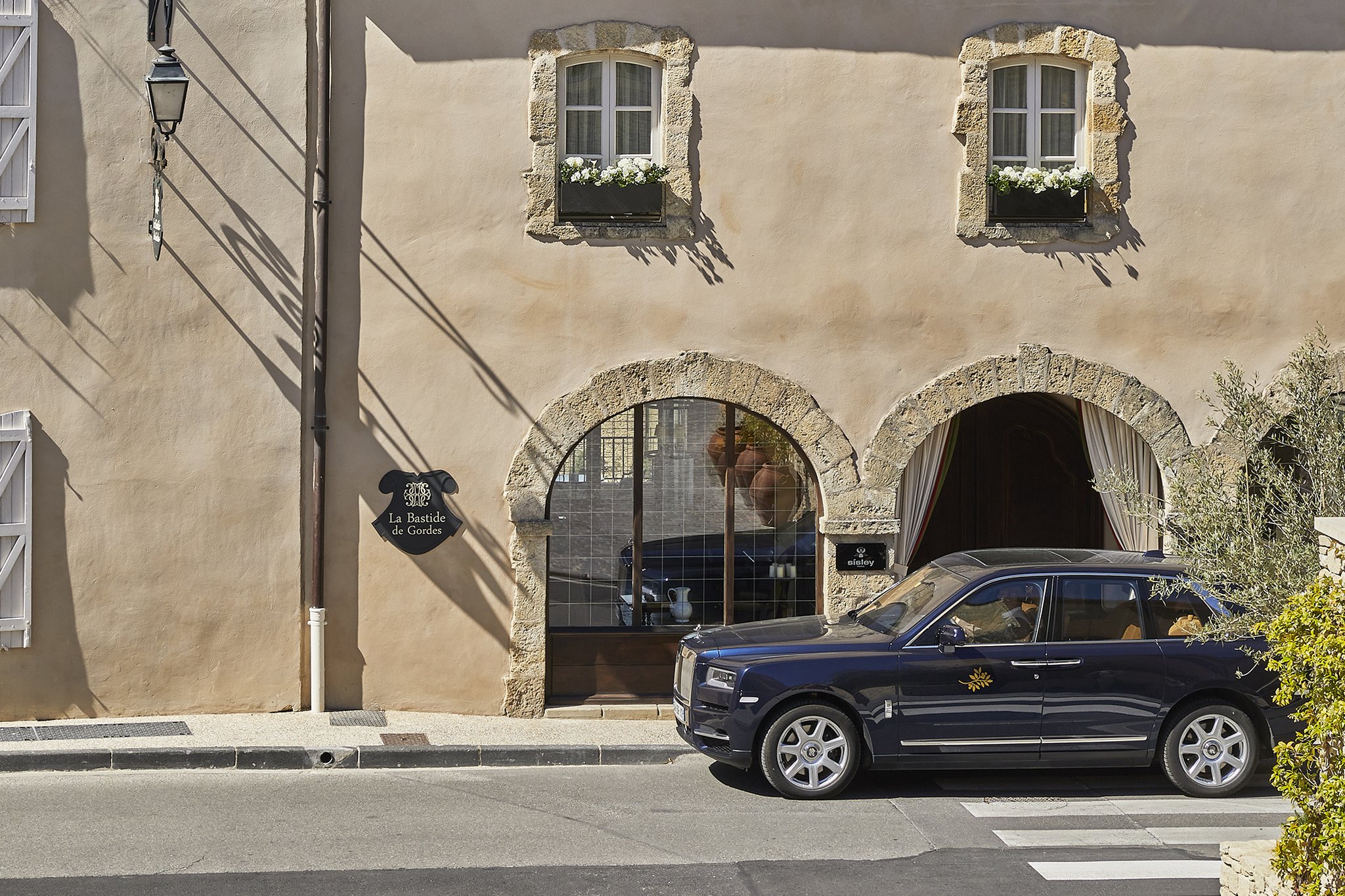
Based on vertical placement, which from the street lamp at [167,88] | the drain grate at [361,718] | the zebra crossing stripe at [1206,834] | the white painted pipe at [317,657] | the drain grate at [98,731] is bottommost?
Answer: the zebra crossing stripe at [1206,834]

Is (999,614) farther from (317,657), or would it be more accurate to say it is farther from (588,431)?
(317,657)

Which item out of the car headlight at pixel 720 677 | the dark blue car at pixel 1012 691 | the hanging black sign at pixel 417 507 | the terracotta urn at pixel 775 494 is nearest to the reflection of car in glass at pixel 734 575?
the terracotta urn at pixel 775 494

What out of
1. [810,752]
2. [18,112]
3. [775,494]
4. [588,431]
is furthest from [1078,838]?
[18,112]

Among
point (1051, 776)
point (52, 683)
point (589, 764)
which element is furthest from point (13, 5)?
point (1051, 776)

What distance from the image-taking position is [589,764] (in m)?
9.90

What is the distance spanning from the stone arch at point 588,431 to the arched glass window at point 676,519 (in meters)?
0.25

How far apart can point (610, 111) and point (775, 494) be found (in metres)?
3.49

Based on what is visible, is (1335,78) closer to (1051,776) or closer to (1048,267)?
(1048,267)

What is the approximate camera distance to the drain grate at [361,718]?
10.5 m

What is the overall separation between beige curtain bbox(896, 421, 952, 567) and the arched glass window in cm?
75

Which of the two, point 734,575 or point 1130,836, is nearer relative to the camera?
point 1130,836

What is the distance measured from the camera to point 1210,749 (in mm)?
8906

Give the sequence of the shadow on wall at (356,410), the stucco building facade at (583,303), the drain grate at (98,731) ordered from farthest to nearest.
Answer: the shadow on wall at (356,410) → the stucco building facade at (583,303) → the drain grate at (98,731)

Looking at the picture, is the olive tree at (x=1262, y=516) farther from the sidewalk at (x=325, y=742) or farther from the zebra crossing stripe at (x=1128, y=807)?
the sidewalk at (x=325, y=742)
